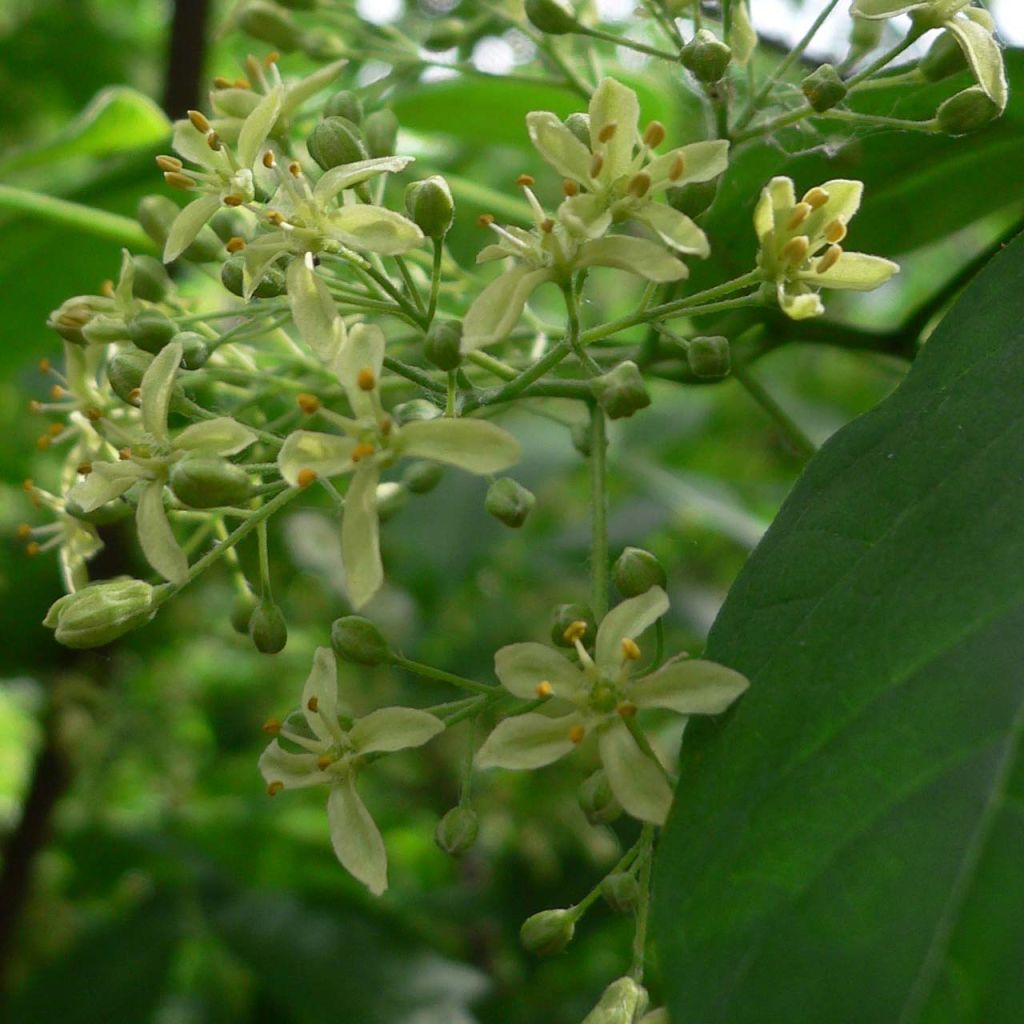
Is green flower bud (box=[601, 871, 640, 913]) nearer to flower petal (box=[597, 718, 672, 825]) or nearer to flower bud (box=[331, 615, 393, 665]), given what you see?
flower petal (box=[597, 718, 672, 825])

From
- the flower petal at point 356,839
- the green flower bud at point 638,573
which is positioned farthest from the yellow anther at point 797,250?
the flower petal at point 356,839

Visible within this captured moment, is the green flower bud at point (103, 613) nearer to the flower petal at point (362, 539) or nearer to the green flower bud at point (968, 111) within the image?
the flower petal at point (362, 539)

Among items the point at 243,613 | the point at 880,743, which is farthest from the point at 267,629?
the point at 880,743

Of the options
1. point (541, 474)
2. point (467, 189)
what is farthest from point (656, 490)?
point (467, 189)

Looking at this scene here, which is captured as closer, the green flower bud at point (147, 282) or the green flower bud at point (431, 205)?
the green flower bud at point (431, 205)

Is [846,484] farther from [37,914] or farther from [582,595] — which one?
[37,914]

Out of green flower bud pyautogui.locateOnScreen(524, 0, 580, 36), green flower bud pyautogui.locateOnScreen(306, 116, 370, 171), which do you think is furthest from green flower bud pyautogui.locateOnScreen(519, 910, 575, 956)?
green flower bud pyautogui.locateOnScreen(524, 0, 580, 36)
